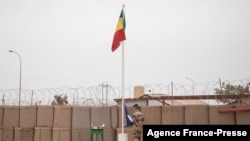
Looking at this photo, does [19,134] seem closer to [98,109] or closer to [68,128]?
[68,128]

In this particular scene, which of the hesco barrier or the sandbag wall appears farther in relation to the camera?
the sandbag wall

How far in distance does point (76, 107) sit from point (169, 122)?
3938 millimetres

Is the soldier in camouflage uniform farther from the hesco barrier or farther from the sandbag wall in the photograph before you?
the sandbag wall

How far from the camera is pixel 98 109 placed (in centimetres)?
1755

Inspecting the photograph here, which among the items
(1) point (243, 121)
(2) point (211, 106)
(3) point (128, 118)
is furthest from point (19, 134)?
(1) point (243, 121)

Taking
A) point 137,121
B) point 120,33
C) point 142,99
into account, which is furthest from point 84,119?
point 142,99

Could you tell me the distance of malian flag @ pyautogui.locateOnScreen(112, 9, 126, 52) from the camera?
43.8 ft

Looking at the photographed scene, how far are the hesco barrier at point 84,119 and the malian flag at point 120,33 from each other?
4214 mm

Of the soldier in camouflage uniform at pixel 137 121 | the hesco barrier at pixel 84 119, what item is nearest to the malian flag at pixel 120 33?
the soldier in camouflage uniform at pixel 137 121

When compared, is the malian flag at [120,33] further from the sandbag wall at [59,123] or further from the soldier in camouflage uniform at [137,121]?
the sandbag wall at [59,123]

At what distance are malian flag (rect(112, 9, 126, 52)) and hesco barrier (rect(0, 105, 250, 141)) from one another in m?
4.21

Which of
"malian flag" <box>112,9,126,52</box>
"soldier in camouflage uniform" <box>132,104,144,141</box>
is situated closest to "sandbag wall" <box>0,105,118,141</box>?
A: "soldier in camouflage uniform" <box>132,104,144,141</box>

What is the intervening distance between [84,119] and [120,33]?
213 inches

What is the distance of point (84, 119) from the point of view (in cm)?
1742
